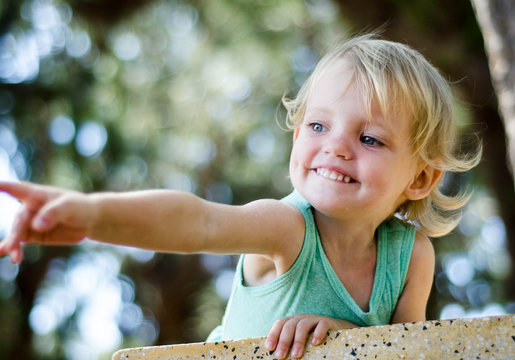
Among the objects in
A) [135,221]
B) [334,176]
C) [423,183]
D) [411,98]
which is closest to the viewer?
[135,221]

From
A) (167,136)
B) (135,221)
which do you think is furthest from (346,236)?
(167,136)

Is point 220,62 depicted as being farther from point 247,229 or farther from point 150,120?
point 247,229

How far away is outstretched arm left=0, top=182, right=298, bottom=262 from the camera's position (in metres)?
1.00

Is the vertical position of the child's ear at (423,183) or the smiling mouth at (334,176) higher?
the smiling mouth at (334,176)

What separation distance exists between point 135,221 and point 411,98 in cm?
108

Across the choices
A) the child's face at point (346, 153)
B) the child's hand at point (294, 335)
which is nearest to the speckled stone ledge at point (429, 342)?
the child's hand at point (294, 335)

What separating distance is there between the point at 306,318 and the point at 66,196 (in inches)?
33.0

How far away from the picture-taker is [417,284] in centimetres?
210

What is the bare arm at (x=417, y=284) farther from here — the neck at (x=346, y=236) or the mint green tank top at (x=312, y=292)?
the neck at (x=346, y=236)

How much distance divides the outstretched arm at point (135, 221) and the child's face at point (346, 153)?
287 mm

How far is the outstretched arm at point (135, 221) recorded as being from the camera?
1005mm

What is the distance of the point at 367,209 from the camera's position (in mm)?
1840

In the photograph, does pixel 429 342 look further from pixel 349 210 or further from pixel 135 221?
pixel 135 221

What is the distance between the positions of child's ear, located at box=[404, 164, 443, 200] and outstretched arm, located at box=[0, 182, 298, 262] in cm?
68
